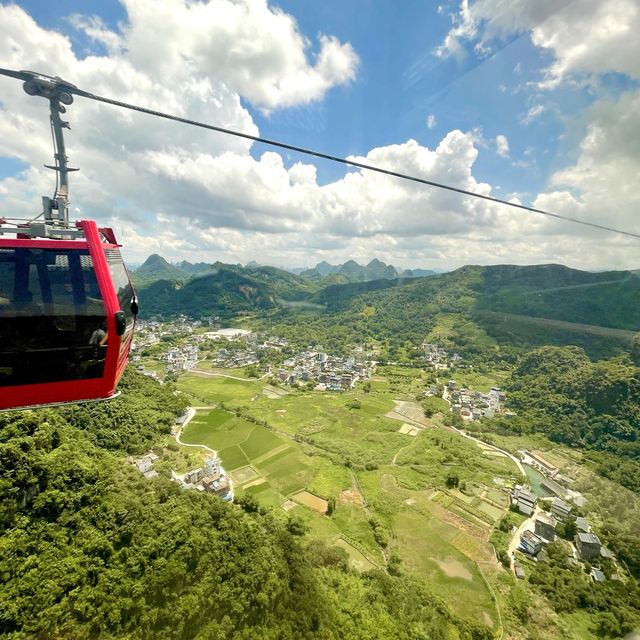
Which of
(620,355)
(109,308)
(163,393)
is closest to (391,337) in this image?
(620,355)

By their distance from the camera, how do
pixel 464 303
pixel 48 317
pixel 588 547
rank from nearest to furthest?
pixel 48 317
pixel 588 547
pixel 464 303

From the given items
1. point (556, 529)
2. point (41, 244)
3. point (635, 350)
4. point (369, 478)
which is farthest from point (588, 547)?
point (635, 350)

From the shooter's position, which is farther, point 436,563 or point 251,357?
point 251,357

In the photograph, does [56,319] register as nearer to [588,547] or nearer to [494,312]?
[588,547]

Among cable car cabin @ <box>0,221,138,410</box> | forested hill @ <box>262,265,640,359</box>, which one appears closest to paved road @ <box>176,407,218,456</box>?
cable car cabin @ <box>0,221,138,410</box>

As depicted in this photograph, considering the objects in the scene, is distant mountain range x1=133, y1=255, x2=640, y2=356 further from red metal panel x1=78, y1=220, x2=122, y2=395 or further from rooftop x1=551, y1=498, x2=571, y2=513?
red metal panel x1=78, y1=220, x2=122, y2=395

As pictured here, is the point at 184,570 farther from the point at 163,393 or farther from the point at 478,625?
the point at 163,393

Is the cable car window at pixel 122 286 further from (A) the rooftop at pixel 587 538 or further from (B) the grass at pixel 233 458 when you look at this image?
(A) the rooftop at pixel 587 538

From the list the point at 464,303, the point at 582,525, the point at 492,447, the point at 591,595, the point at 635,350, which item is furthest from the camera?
the point at 464,303
